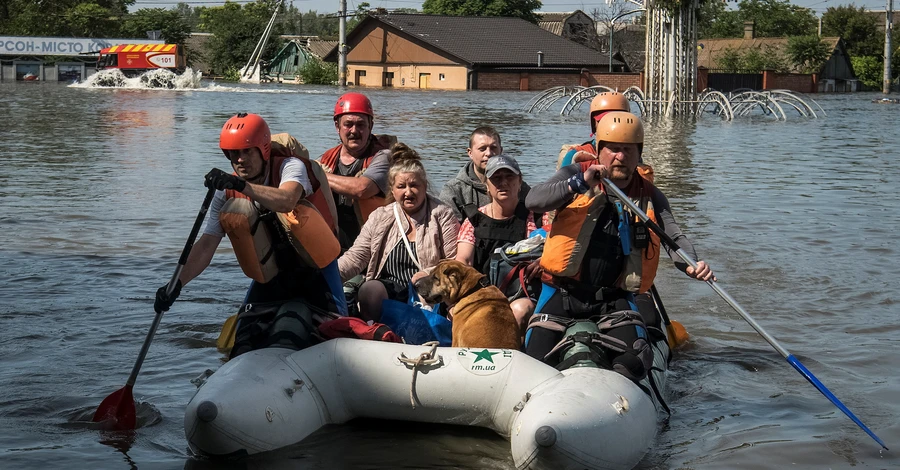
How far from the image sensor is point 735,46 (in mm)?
77250

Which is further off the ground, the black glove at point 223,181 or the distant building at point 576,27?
the distant building at point 576,27

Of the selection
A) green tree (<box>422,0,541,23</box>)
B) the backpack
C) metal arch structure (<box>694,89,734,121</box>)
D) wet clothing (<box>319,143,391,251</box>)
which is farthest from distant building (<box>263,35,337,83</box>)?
the backpack

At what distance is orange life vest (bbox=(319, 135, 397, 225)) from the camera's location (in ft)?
25.7

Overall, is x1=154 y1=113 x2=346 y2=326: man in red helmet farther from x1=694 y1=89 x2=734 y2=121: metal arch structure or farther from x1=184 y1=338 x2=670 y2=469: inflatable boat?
x1=694 y1=89 x2=734 y2=121: metal arch structure

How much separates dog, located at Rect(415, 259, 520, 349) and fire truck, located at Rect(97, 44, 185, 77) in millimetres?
58595

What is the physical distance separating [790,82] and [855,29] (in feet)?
70.2

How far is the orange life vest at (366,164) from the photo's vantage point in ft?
25.7

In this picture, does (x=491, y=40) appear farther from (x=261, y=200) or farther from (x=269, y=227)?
(x=261, y=200)

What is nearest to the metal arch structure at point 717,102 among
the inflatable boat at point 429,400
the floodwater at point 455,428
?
the floodwater at point 455,428

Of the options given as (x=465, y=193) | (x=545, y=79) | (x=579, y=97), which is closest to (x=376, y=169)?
(x=465, y=193)

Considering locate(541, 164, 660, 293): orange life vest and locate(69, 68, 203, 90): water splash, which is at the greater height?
locate(69, 68, 203, 90): water splash

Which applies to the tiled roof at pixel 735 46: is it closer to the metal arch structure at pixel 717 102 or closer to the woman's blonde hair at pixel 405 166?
the metal arch structure at pixel 717 102

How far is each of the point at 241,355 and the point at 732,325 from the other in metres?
4.76

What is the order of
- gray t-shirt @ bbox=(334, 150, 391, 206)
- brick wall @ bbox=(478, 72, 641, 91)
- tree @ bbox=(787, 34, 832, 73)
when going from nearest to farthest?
1. gray t-shirt @ bbox=(334, 150, 391, 206)
2. brick wall @ bbox=(478, 72, 641, 91)
3. tree @ bbox=(787, 34, 832, 73)
